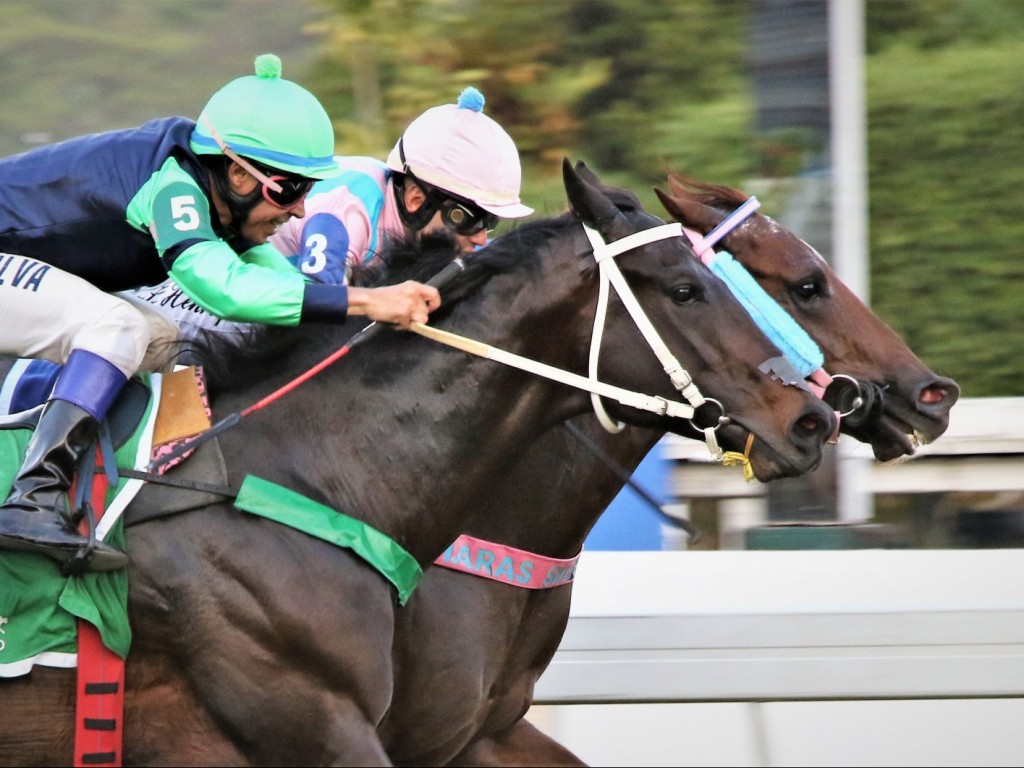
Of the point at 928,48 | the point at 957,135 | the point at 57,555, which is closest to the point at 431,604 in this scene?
the point at 57,555

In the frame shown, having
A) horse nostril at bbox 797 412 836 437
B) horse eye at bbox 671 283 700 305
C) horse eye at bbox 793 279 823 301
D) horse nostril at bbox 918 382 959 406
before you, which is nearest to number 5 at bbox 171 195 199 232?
horse eye at bbox 671 283 700 305

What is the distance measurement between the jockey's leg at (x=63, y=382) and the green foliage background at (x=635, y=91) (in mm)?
3832

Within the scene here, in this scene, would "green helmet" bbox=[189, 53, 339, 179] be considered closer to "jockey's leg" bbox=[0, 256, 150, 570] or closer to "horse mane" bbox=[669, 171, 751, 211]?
"jockey's leg" bbox=[0, 256, 150, 570]

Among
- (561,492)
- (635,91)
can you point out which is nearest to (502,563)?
(561,492)

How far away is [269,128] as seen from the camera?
3.39 m

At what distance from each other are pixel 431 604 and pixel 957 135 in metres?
4.26

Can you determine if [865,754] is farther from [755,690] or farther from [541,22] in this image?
[541,22]

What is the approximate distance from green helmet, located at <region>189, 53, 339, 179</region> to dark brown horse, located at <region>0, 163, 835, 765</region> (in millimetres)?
378

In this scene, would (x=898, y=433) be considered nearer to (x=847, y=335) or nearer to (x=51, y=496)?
(x=847, y=335)

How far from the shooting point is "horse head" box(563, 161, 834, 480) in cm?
336

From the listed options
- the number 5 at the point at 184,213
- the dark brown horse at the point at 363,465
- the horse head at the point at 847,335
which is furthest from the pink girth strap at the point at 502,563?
the number 5 at the point at 184,213

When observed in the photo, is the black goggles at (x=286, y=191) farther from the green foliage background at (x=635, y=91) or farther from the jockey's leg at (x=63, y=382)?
the green foliage background at (x=635, y=91)

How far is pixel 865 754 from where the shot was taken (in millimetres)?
4531

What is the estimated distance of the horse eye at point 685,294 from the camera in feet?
11.2
